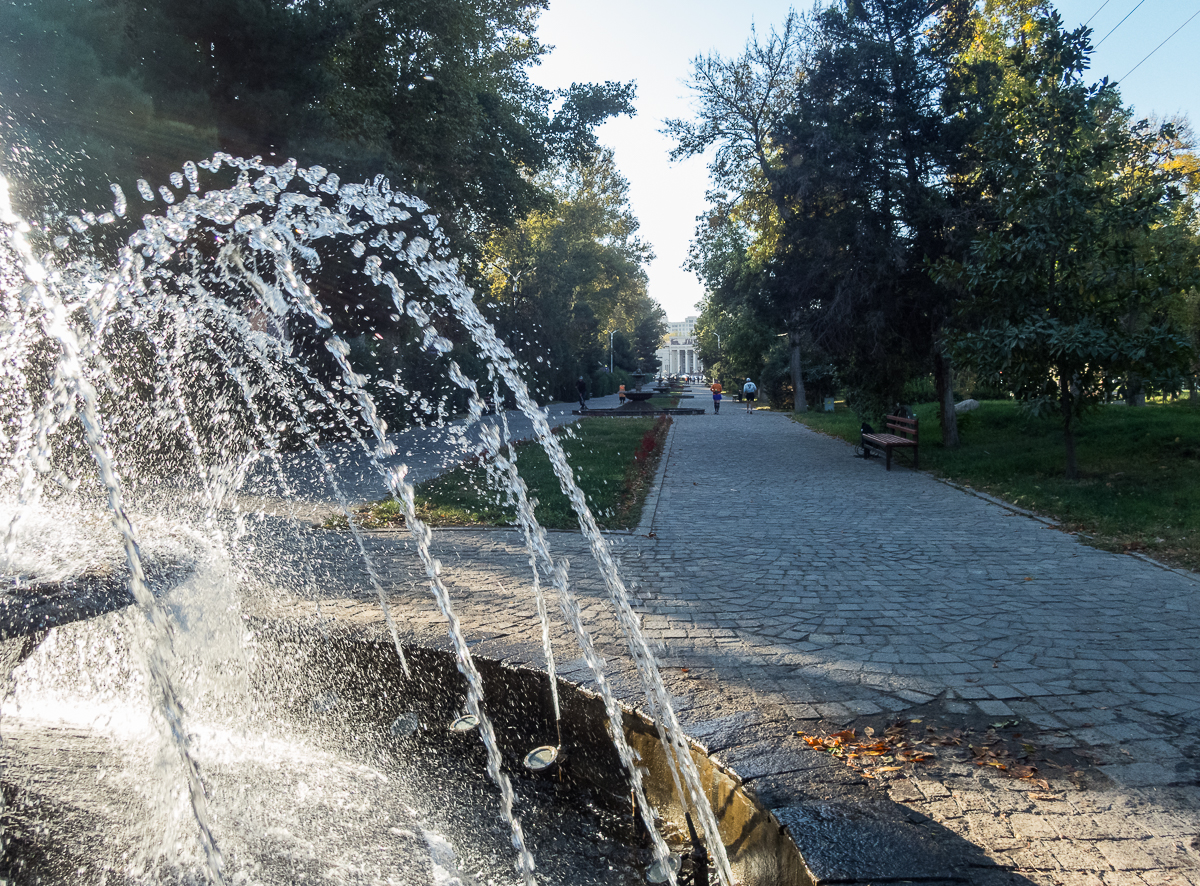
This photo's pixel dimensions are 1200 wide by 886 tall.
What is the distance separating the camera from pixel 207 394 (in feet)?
49.6

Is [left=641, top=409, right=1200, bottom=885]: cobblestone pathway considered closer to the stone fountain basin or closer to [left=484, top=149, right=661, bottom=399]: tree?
the stone fountain basin

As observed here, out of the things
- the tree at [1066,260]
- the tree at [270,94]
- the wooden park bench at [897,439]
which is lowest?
the wooden park bench at [897,439]

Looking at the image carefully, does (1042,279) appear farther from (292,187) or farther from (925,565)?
(292,187)

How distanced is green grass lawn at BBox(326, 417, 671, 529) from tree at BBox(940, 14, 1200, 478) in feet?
17.4

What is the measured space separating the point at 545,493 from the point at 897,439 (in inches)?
261

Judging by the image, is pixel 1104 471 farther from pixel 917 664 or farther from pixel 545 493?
pixel 917 664

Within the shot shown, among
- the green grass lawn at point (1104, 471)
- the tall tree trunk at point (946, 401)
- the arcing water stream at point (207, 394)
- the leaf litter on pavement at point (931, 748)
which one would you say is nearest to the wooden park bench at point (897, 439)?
the green grass lawn at point (1104, 471)

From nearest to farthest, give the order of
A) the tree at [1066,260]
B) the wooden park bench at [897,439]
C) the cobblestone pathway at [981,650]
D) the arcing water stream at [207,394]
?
the cobblestone pathway at [981,650]
the arcing water stream at [207,394]
the tree at [1066,260]
the wooden park bench at [897,439]

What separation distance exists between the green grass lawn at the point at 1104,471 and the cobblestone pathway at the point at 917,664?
0.65 meters

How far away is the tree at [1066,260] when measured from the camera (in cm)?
1040

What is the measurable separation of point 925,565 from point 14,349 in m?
10.8

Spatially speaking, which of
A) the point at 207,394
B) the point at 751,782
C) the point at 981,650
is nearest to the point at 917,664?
the point at 981,650

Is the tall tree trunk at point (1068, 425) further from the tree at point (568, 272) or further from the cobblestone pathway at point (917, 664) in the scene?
the tree at point (568, 272)

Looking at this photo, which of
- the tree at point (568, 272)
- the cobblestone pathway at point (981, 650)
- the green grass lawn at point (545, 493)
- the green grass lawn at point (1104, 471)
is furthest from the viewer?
the tree at point (568, 272)
